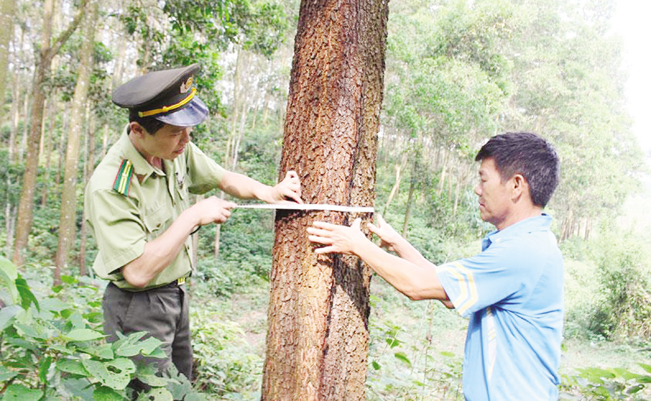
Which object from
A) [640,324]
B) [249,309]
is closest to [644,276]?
[640,324]

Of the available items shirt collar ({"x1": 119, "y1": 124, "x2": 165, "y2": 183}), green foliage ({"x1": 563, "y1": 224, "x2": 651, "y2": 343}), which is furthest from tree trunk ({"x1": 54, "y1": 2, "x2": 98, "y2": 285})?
green foliage ({"x1": 563, "y1": 224, "x2": 651, "y2": 343})

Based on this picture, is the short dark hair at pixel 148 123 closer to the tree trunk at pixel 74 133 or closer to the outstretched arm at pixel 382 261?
the outstretched arm at pixel 382 261

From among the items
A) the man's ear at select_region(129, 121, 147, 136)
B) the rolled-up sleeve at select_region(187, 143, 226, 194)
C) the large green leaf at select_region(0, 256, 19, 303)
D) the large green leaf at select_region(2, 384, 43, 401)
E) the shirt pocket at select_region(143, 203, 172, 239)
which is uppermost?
the man's ear at select_region(129, 121, 147, 136)

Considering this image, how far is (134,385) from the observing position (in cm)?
188

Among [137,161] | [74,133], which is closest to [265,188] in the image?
[137,161]

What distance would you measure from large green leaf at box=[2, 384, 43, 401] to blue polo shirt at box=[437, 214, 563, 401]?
1277mm

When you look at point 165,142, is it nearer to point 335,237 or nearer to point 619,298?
point 335,237

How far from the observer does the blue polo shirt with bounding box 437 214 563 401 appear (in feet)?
4.79

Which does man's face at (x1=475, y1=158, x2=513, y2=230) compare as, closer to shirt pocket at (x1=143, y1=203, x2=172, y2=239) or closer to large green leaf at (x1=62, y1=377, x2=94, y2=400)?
shirt pocket at (x1=143, y1=203, x2=172, y2=239)

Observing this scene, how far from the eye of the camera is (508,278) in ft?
4.76

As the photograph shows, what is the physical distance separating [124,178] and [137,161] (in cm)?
12

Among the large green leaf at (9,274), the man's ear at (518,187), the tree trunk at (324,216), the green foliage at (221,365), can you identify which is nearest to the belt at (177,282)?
the tree trunk at (324,216)

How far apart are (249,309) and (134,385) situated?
8020 mm

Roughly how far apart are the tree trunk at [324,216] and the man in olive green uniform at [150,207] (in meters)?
0.15
